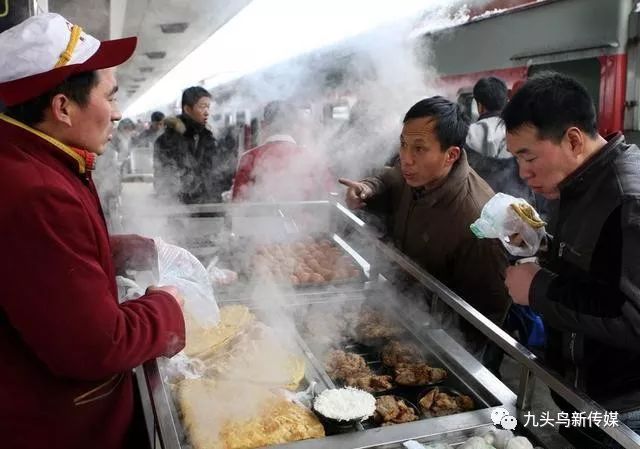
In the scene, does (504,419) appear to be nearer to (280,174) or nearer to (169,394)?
(169,394)

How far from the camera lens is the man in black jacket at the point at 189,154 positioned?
584 centimetres

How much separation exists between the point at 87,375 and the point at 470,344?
6.41ft

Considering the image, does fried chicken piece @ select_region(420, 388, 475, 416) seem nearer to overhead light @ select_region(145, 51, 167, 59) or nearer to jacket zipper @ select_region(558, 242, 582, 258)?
jacket zipper @ select_region(558, 242, 582, 258)

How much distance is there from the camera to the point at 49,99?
1.65m

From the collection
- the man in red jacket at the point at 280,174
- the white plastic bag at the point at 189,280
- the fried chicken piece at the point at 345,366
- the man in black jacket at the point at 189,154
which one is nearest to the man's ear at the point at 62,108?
the white plastic bag at the point at 189,280

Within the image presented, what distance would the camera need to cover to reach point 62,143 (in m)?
1.71

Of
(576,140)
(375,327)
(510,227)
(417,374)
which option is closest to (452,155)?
(510,227)

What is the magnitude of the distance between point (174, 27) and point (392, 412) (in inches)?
335

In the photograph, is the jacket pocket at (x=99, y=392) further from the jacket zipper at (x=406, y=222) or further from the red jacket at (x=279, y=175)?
the red jacket at (x=279, y=175)

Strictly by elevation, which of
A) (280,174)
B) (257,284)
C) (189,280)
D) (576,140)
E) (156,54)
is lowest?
(257,284)

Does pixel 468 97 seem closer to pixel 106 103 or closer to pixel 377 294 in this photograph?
pixel 377 294

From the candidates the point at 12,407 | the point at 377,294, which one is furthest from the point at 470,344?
the point at 12,407

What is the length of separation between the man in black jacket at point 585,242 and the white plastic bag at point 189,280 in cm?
134

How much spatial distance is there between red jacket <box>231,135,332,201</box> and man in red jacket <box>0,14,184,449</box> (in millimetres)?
2902
